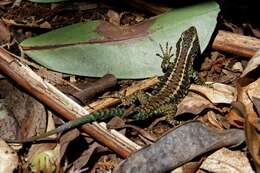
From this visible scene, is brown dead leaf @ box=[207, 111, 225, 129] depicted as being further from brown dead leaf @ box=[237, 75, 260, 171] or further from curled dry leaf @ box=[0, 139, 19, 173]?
curled dry leaf @ box=[0, 139, 19, 173]

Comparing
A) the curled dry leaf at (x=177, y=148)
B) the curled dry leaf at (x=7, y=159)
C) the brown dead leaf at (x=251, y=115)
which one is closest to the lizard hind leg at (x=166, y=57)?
the brown dead leaf at (x=251, y=115)

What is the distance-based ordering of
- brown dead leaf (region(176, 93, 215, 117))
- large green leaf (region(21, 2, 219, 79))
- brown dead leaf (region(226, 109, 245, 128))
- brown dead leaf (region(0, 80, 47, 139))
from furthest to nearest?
large green leaf (region(21, 2, 219, 79)) → brown dead leaf (region(176, 93, 215, 117)) → brown dead leaf (region(0, 80, 47, 139)) → brown dead leaf (region(226, 109, 245, 128))

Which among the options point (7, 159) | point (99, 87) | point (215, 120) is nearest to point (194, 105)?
point (215, 120)

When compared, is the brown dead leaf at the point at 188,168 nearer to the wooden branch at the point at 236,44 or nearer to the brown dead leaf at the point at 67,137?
the brown dead leaf at the point at 67,137

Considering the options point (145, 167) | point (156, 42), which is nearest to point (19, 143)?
point (145, 167)

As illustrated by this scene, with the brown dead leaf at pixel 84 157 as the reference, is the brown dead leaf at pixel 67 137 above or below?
above

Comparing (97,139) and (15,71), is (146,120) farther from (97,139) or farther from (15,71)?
(15,71)

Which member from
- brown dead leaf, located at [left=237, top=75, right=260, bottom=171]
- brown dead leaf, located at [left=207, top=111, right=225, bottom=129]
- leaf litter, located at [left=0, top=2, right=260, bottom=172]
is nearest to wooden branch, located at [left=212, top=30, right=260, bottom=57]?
leaf litter, located at [left=0, top=2, right=260, bottom=172]
